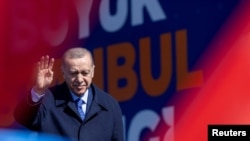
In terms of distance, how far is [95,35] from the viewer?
5613 millimetres

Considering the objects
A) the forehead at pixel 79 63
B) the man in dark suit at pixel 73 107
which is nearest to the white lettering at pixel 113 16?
the man in dark suit at pixel 73 107

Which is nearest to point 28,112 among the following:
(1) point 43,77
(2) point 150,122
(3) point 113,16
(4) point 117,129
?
(1) point 43,77

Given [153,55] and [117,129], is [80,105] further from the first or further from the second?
[153,55]

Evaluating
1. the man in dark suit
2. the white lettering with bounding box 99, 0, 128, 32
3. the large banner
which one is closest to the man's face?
the man in dark suit

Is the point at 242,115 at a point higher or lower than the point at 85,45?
lower

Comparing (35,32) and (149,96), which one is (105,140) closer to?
(149,96)

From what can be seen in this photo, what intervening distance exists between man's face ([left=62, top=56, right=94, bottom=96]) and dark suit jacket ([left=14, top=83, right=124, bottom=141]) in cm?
9

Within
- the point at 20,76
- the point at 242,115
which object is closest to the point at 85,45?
the point at 20,76

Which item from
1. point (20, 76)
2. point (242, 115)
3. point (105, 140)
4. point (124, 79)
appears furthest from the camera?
point (20, 76)

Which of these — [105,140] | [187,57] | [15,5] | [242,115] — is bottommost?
[105,140]

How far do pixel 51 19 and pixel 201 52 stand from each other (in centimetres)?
111

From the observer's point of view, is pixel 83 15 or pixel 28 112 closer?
pixel 28 112

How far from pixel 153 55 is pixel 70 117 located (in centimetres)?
102

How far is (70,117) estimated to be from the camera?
14.8ft
